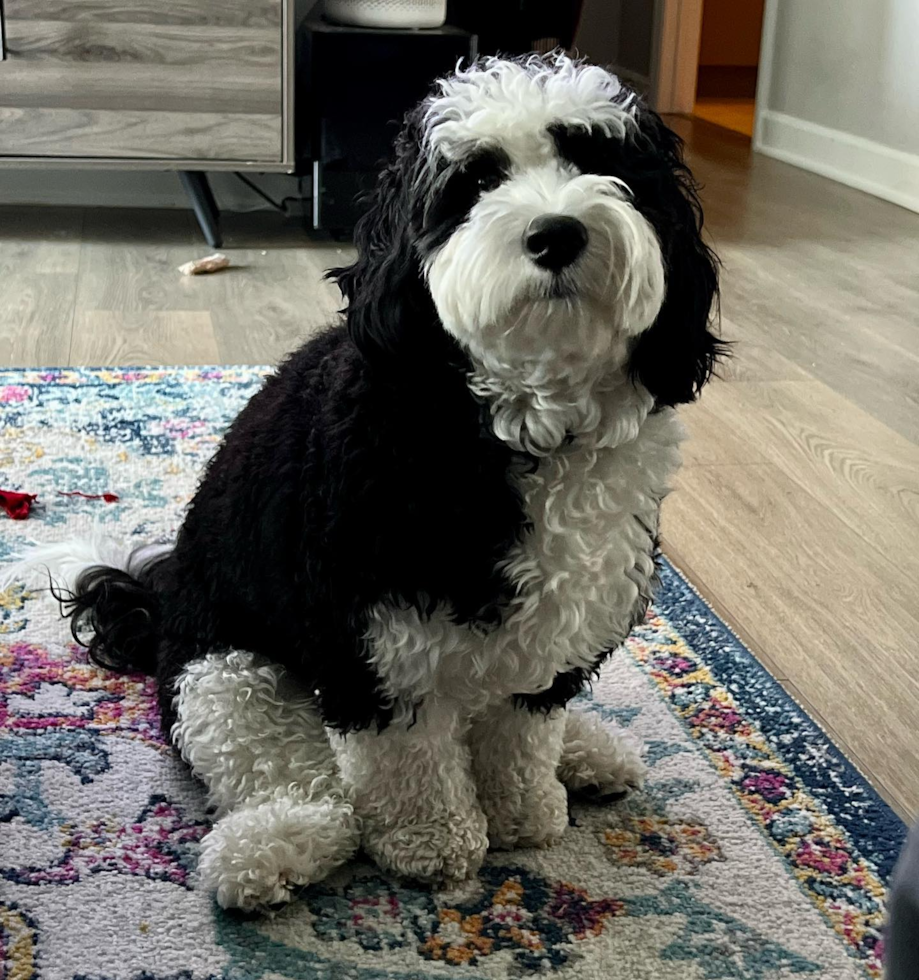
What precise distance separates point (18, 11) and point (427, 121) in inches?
93.1

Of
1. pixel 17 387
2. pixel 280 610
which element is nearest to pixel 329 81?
pixel 17 387

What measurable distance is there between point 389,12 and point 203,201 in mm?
643

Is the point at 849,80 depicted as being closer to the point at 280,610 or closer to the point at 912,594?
the point at 912,594

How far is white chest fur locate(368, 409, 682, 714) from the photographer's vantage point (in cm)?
103

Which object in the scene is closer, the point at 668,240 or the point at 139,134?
the point at 668,240

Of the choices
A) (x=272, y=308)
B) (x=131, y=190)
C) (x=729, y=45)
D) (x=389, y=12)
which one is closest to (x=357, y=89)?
(x=389, y=12)

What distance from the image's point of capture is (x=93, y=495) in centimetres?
186

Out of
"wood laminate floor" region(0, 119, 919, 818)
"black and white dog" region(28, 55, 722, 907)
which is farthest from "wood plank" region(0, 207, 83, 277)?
"black and white dog" region(28, 55, 722, 907)

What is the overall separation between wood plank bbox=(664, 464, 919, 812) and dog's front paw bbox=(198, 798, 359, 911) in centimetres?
56

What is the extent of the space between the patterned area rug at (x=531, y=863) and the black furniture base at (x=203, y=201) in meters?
1.86

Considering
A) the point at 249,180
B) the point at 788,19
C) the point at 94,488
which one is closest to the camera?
the point at 94,488

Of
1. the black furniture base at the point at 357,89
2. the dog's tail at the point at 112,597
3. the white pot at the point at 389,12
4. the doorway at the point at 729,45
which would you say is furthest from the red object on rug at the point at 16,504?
the doorway at the point at 729,45

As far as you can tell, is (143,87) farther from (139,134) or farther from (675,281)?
(675,281)

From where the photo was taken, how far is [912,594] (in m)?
1.70
